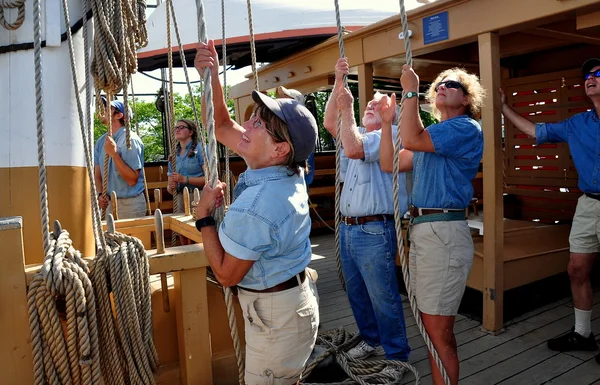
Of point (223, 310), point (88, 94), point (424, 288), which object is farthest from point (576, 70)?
point (88, 94)

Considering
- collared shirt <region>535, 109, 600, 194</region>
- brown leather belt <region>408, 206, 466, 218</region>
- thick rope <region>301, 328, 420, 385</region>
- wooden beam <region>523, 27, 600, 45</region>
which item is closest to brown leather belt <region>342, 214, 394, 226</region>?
brown leather belt <region>408, 206, 466, 218</region>

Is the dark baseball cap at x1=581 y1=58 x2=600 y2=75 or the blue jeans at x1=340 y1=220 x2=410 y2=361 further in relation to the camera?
the dark baseball cap at x1=581 y1=58 x2=600 y2=75

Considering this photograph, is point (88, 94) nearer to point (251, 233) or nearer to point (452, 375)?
point (251, 233)

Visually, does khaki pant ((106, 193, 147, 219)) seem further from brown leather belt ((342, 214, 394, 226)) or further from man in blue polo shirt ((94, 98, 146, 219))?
brown leather belt ((342, 214, 394, 226))

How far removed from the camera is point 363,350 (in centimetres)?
294

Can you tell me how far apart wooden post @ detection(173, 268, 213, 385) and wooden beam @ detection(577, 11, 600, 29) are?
Result: 246cm

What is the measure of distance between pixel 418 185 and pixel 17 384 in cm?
175

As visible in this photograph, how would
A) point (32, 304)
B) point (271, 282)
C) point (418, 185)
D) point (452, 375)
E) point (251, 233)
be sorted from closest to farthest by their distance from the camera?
point (251, 233), point (271, 282), point (32, 304), point (452, 375), point (418, 185)

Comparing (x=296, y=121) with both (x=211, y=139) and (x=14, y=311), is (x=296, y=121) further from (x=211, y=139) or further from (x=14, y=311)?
(x=14, y=311)

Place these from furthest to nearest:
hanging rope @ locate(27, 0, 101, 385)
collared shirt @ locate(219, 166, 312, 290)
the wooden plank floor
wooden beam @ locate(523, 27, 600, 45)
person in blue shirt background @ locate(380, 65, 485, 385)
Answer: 1. wooden beam @ locate(523, 27, 600, 45)
2. the wooden plank floor
3. person in blue shirt background @ locate(380, 65, 485, 385)
4. hanging rope @ locate(27, 0, 101, 385)
5. collared shirt @ locate(219, 166, 312, 290)

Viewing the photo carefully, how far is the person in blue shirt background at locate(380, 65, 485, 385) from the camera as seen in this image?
6.77ft

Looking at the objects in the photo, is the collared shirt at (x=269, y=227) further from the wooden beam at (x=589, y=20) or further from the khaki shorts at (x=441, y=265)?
the wooden beam at (x=589, y=20)

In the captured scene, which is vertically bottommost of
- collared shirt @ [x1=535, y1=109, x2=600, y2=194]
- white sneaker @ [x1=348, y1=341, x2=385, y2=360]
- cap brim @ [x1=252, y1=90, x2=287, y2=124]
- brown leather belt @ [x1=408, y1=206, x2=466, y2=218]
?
white sneaker @ [x1=348, y1=341, x2=385, y2=360]

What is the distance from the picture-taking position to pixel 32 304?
5.47 ft
